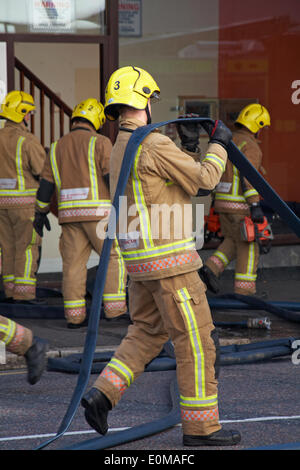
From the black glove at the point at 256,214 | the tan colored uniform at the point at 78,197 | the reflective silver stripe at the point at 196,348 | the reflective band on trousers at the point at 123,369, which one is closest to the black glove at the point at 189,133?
the reflective silver stripe at the point at 196,348

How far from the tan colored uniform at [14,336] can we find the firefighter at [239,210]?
3.72m

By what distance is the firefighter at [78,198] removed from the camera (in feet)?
24.0

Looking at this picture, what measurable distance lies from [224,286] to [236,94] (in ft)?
11.1

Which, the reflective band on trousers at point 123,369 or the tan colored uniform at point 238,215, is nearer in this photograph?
the reflective band on trousers at point 123,369

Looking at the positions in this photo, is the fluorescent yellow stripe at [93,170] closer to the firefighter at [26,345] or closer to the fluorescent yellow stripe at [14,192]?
the fluorescent yellow stripe at [14,192]

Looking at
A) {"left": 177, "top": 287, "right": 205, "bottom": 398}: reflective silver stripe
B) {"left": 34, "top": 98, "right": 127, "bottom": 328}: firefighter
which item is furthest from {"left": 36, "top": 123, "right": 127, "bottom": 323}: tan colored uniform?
{"left": 177, "top": 287, "right": 205, "bottom": 398}: reflective silver stripe

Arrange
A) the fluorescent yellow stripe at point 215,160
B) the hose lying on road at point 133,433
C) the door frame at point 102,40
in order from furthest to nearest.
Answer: the door frame at point 102,40
the fluorescent yellow stripe at point 215,160
the hose lying on road at point 133,433

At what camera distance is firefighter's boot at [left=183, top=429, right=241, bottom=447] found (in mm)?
4332

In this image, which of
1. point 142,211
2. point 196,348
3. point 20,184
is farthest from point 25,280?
point 196,348

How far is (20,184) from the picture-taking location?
8.20 metres

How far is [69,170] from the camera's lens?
7352mm

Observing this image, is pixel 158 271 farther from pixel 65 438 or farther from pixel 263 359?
pixel 263 359

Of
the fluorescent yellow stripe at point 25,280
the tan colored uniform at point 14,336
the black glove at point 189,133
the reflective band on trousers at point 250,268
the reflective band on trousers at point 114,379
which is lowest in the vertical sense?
the fluorescent yellow stripe at point 25,280

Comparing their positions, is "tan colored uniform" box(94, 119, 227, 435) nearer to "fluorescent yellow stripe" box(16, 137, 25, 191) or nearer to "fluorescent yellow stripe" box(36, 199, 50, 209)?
"fluorescent yellow stripe" box(36, 199, 50, 209)
